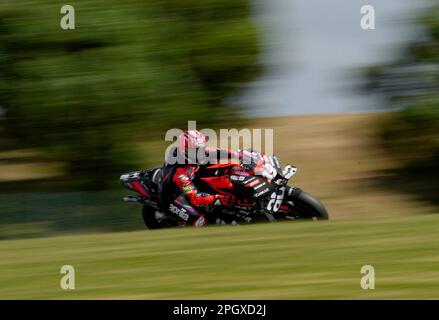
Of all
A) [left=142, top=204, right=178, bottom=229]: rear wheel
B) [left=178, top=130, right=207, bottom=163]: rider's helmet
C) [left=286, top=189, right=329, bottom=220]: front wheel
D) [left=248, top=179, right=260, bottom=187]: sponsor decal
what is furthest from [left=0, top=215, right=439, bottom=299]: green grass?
[left=142, top=204, right=178, bottom=229]: rear wheel

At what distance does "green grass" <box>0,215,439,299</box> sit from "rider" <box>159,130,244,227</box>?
9.43ft

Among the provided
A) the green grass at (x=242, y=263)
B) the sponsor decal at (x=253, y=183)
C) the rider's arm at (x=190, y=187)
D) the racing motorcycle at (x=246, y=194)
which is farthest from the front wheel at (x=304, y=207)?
the green grass at (x=242, y=263)

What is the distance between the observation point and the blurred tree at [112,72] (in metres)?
13.8

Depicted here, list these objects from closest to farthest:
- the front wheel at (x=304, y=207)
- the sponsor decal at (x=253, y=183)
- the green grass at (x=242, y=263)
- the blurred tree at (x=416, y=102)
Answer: the green grass at (x=242, y=263)
the front wheel at (x=304, y=207)
the sponsor decal at (x=253, y=183)
the blurred tree at (x=416, y=102)

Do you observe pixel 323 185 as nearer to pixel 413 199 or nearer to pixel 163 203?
pixel 413 199

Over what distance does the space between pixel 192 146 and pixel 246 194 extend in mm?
937

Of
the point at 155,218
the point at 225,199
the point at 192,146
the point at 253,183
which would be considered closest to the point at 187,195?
the point at 225,199

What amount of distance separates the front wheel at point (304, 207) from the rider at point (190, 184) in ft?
2.74

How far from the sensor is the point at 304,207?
1165cm

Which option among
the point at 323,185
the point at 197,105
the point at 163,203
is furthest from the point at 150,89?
the point at 323,185

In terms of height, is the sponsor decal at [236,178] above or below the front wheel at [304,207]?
above

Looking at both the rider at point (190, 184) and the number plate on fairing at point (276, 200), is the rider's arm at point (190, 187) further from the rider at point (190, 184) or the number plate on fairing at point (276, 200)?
the number plate on fairing at point (276, 200)
